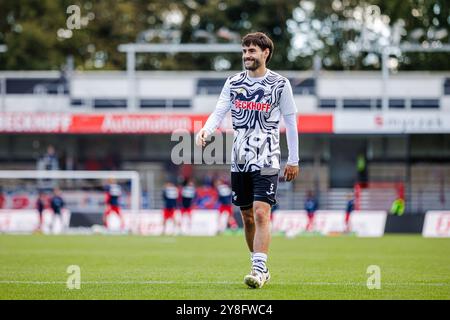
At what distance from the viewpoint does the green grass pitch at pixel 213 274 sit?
32.9 ft

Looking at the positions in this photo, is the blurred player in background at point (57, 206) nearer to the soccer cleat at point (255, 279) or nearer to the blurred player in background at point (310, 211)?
the blurred player in background at point (310, 211)

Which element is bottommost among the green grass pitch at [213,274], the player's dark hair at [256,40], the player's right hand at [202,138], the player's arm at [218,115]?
the green grass pitch at [213,274]

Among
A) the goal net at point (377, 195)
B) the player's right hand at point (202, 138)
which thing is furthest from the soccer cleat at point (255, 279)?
the goal net at point (377, 195)

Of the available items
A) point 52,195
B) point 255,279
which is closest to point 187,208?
point 52,195

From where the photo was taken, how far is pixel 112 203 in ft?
109

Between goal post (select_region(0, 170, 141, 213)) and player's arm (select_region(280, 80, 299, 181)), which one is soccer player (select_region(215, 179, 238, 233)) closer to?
goal post (select_region(0, 170, 141, 213))

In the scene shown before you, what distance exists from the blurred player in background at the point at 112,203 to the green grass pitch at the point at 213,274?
1140 cm

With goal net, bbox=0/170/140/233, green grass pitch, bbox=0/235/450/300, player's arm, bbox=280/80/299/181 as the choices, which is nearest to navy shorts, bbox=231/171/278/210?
player's arm, bbox=280/80/299/181

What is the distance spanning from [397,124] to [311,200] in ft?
22.3

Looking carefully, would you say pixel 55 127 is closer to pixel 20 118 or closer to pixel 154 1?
pixel 20 118

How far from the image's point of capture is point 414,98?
45000mm

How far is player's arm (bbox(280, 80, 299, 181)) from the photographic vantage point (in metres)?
10.8

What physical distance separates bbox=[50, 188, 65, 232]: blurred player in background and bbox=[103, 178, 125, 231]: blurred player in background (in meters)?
1.52

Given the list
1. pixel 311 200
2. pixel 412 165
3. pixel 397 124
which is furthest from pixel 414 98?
pixel 311 200
